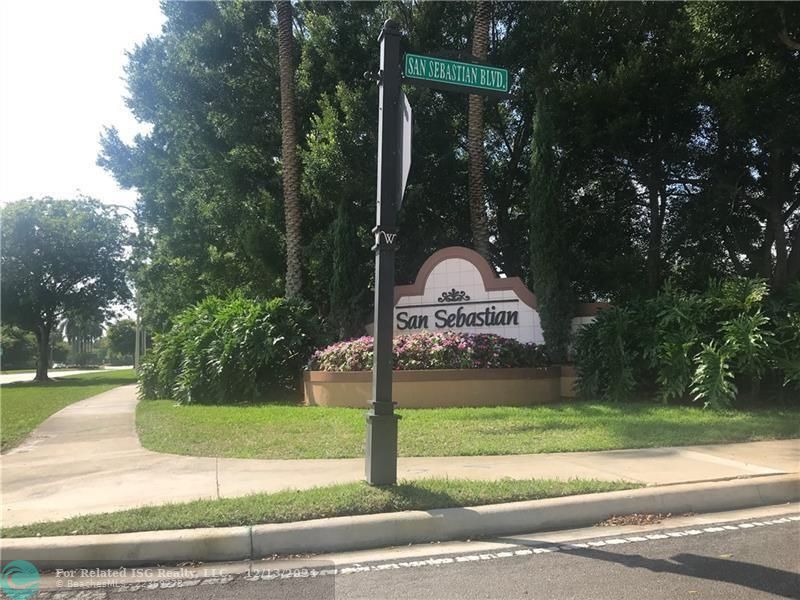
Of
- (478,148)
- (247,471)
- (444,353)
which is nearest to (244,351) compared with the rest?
(444,353)

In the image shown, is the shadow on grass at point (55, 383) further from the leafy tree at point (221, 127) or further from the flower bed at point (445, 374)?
the flower bed at point (445, 374)

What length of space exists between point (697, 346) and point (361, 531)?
368 inches

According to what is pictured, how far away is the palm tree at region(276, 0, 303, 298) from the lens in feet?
59.9

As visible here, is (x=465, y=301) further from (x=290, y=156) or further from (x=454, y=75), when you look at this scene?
(x=454, y=75)

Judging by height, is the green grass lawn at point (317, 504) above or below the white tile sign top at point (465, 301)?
below

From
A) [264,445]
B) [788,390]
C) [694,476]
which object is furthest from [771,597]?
[788,390]

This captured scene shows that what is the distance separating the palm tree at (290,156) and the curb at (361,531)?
43.1 feet

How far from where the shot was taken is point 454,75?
6.75 meters

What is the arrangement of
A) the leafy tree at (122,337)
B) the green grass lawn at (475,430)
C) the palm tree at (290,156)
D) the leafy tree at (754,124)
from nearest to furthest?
the green grass lawn at (475,430) < the leafy tree at (754,124) < the palm tree at (290,156) < the leafy tree at (122,337)

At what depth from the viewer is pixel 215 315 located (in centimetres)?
1734

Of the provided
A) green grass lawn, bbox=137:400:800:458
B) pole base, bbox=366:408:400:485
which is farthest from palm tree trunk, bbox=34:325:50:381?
pole base, bbox=366:408:400:485

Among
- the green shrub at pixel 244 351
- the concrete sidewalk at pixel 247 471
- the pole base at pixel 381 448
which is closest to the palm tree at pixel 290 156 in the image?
the green shrub at pixel 244 351

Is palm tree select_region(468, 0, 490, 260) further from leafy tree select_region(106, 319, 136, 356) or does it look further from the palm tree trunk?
leafy tree select_region(106, 319, 136, 356)

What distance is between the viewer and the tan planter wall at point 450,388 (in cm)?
1336
